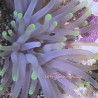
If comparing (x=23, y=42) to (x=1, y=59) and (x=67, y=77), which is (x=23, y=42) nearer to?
(x=1, y=59)

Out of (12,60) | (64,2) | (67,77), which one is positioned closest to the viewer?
(12,60)

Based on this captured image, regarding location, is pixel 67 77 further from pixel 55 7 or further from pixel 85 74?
pixel 55 7

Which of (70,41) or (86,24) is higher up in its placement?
(86,24)

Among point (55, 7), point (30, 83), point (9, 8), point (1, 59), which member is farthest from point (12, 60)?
point (55, 7)

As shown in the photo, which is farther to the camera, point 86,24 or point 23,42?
point 86,24

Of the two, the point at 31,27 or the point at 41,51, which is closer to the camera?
the point at 31,27

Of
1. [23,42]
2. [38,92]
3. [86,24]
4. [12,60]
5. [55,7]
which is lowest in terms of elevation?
[38,92]

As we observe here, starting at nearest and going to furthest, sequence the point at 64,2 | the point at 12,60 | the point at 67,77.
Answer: the point at 12,60
the point at 67,77
the point at 64,2
